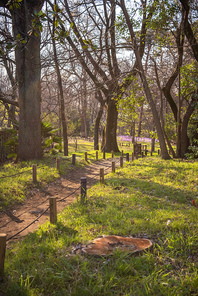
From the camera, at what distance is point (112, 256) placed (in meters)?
3.92

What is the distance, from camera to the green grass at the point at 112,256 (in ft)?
10.6

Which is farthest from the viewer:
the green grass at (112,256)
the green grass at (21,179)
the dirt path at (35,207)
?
the green grass at (21,179)

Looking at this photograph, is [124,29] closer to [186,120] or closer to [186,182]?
[186,120]

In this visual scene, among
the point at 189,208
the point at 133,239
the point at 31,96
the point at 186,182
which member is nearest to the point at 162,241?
the point at 133,239

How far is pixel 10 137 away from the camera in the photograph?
14000 mm

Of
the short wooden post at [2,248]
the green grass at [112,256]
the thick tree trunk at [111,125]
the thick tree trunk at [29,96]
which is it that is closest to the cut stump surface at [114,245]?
the green grass at [112,256]

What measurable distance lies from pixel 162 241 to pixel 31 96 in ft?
33.2

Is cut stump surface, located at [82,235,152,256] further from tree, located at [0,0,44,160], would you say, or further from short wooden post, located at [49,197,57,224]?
tree, located at [0,0,44,160]

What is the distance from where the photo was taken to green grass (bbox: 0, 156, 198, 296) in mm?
3227

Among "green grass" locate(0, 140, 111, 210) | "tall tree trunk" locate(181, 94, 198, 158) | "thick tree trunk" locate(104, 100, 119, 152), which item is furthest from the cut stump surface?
"thick tree trunk" locate(104, 100, 119, 152)

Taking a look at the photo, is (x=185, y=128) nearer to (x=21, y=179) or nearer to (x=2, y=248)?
(x=21, y=179)

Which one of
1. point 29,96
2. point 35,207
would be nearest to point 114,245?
point 35,207

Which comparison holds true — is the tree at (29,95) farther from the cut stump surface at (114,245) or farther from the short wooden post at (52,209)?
the cut stump surface at (114,245)

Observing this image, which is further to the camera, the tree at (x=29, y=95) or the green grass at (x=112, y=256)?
the tree at (x=29, y=95)
